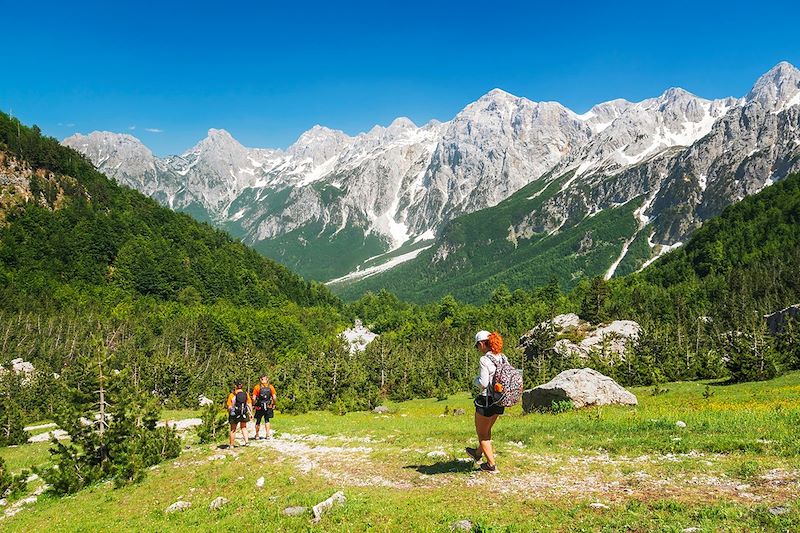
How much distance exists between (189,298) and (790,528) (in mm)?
194467

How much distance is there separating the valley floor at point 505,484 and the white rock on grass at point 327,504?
0.23m

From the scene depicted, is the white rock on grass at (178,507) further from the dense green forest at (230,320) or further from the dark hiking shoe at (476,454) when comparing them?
the dense green forest at (230,320)

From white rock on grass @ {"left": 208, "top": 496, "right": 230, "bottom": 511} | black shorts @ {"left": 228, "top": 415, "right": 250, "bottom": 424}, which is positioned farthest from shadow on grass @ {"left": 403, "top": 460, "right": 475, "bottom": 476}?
black shorts @ {"left": 228, "top": 415, "right": 250, "bottom": 424}

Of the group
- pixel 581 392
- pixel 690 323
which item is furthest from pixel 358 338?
pixel 581 392

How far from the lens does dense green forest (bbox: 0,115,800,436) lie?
79.6 meters

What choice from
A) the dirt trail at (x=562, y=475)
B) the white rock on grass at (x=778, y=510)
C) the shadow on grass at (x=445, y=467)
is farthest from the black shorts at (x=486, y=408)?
the white rock on grass at (x=778, y=510)

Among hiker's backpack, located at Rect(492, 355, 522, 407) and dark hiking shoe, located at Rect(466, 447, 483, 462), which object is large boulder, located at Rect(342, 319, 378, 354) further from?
hiker's backpack, located at Rect(492, 355, 522, 407)

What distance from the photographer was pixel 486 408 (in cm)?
1392

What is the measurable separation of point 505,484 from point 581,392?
21447mm

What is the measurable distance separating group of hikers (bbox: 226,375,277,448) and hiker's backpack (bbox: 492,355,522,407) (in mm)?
16596

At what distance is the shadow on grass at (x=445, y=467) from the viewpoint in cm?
1556

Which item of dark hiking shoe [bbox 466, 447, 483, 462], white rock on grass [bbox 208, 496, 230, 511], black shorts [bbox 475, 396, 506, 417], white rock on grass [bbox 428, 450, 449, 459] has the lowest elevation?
white rock on grass [bbox 208, 496, 230, 511]

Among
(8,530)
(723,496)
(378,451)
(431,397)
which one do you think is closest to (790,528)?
(723,496)

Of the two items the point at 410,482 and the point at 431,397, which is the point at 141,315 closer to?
the point at 431,397
